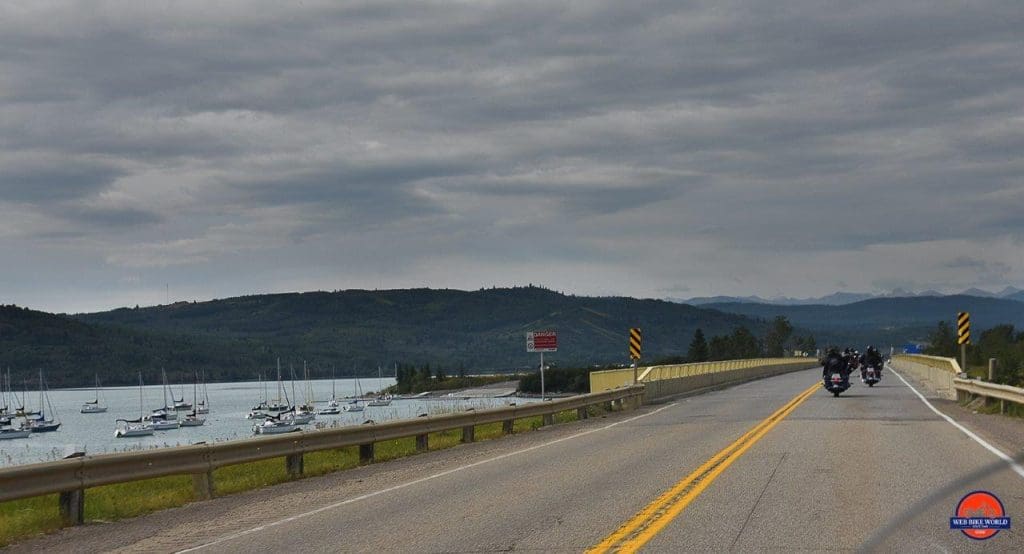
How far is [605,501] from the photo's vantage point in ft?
46.0

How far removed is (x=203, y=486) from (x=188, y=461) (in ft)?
1.79

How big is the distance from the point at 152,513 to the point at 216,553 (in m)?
4.28

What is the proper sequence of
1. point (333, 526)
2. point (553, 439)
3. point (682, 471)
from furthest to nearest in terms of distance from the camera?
point (553, 439), point (682, 471), point (333, 526)

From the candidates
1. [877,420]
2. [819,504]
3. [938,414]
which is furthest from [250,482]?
[938,414]

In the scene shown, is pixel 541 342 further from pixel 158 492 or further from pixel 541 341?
pixel 158 492

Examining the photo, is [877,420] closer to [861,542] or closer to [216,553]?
[861,542]

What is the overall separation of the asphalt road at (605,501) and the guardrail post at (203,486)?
0.34 m

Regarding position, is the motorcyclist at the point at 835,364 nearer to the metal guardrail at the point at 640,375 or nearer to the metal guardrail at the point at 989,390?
the metal guardrail at the point at 989,390

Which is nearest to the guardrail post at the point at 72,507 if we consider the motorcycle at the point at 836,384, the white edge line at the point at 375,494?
the white edge line at the point at 375,494

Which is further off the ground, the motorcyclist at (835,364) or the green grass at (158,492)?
the motorcyclist at (835,364)

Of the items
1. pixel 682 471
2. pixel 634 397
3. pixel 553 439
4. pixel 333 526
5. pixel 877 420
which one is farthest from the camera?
pixel 634 397

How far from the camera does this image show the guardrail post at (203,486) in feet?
55.2

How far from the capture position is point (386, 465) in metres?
21.1

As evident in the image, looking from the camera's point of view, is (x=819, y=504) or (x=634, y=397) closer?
(x=819, y=504)
